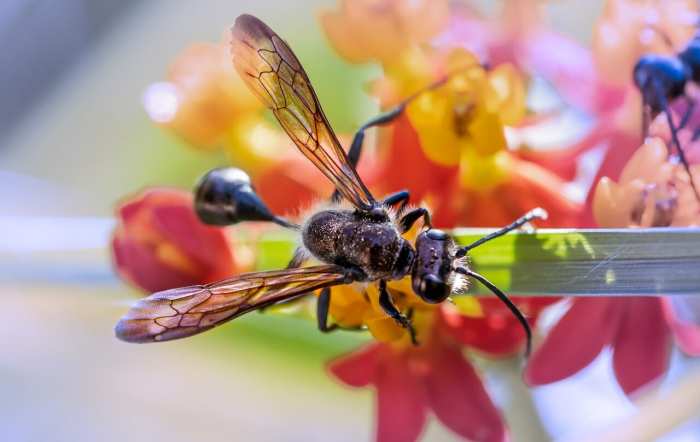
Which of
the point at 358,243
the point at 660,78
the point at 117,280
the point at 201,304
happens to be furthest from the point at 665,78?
the point at 117,280

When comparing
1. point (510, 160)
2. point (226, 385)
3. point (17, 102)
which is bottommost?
point (510, 160)

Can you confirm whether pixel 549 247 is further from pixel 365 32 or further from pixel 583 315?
pixel 365 32

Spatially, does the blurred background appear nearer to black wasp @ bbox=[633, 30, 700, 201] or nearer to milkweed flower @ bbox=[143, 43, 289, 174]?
milkweed flower @ bbox=[143, 43, 289, 174]

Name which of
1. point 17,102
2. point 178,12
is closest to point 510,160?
point 178,12

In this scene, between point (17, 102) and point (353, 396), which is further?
point (17, 102)

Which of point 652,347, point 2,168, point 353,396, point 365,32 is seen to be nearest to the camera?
point 652,347

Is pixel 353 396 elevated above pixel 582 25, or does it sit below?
below

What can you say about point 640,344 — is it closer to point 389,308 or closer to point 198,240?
point 389,308

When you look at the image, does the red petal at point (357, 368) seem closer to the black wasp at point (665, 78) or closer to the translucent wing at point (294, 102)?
the translucent wing at point (294, 102)
